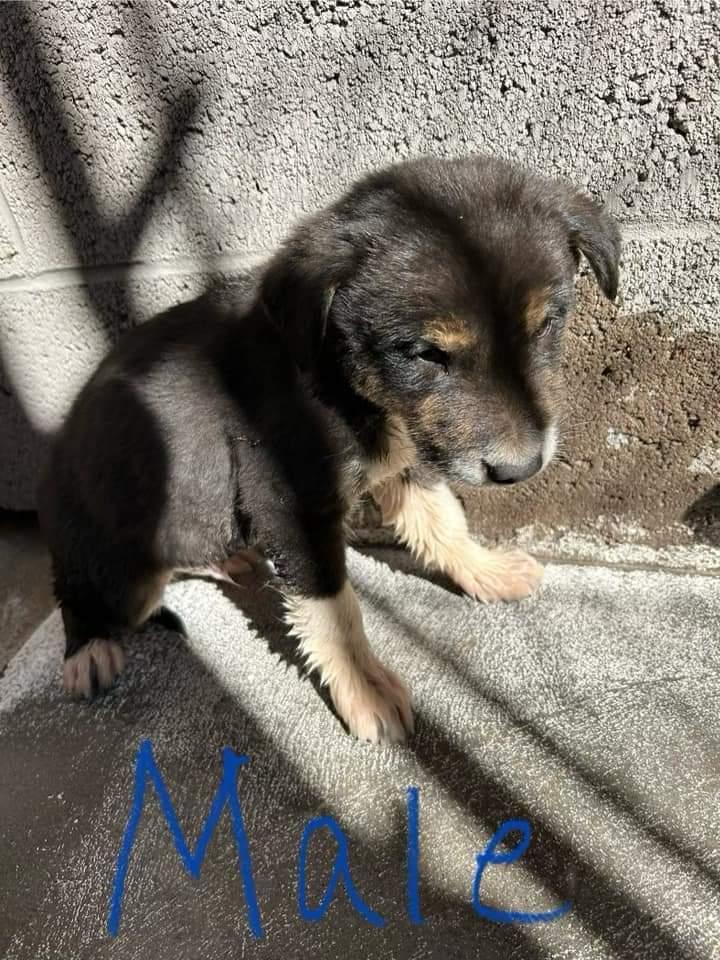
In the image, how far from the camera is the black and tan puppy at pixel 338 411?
1702mm

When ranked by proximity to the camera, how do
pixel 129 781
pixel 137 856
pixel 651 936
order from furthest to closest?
pixel 129 781, pixel 137 856, pixel 651 936

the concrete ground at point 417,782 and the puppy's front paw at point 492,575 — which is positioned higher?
the puppy's front paw at point 492,575

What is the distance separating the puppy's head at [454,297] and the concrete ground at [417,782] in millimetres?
903

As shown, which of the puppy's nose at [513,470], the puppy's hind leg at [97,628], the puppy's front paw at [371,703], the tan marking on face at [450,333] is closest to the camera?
the tan marking on face at [450,333]

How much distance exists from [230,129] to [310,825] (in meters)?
2.28

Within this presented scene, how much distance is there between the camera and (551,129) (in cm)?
209

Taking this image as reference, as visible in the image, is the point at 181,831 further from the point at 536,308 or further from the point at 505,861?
the point at 536,308

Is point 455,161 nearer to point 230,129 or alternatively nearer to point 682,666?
point 230,129

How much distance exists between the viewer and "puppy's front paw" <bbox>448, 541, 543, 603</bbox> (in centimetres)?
265

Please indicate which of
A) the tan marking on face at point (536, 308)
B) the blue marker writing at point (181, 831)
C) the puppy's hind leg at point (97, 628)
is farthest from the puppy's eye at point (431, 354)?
the blue marker writing at point (181, 831)

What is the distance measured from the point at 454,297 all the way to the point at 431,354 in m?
0.17

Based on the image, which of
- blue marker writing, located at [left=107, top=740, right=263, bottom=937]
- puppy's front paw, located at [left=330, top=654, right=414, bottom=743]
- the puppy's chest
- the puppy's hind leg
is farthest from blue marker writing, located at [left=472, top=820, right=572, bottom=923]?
the puppy's hind leg

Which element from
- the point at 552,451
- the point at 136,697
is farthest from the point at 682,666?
the point at 136,697

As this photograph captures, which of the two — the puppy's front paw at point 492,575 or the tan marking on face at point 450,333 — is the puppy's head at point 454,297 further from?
the puppy's front paw at point 492,575
